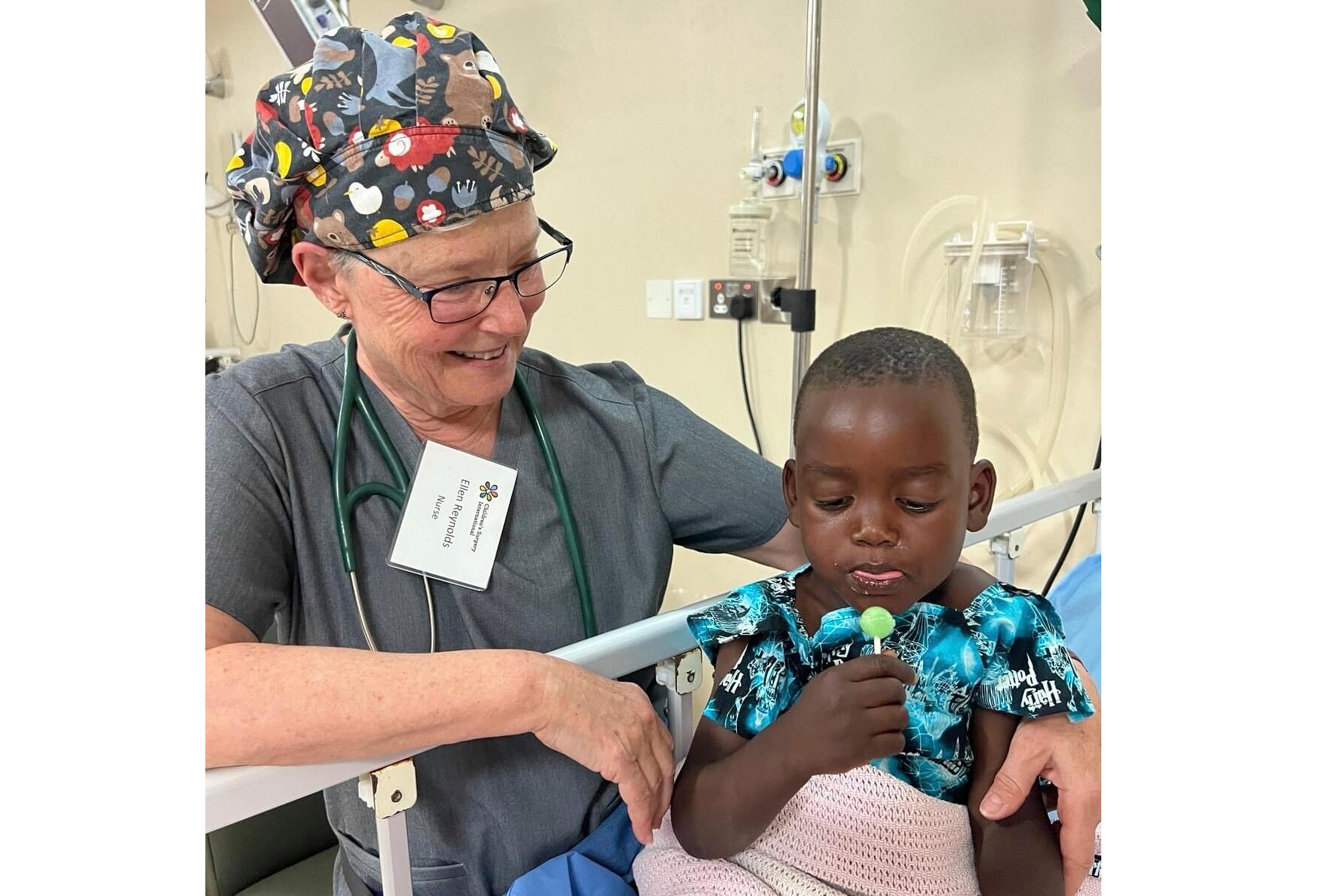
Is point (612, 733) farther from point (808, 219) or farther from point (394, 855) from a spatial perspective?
point (808, 219)

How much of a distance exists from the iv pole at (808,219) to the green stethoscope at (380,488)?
2.08ft

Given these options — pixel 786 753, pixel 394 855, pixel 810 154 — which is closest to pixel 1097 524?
pixel 810 154

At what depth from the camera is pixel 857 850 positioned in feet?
2.72

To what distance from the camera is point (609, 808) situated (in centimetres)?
114

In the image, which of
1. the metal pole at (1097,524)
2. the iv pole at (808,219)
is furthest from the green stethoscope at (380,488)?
the metal pole at (1097,524)

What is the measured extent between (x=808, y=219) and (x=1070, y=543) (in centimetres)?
85

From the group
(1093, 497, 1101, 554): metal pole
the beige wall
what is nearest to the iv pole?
the beige wall
